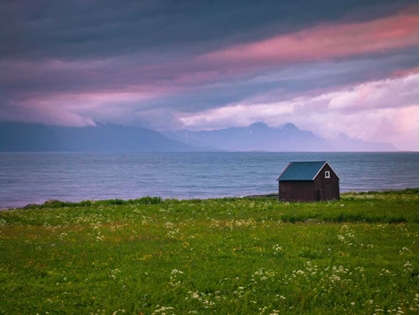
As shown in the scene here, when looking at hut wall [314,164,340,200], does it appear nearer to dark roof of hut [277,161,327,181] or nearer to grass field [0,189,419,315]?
dark roof of hut [277,161,327,181]

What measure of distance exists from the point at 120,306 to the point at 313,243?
44.2 ft

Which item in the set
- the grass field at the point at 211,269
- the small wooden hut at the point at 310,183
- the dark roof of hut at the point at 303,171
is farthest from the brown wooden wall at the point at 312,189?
the grass field at the point at 211,269

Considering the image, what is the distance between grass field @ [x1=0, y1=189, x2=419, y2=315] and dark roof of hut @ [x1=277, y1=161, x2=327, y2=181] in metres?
29.1

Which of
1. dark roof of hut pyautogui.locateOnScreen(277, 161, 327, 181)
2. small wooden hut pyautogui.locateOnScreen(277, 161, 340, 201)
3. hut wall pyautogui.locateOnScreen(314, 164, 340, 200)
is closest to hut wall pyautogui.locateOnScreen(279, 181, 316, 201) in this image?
small wooden hut pyautogui.locateOnScreen(277, 161, 340, 201)

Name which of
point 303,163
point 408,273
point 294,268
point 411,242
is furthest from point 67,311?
point 303,163

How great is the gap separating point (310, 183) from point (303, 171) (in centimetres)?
274

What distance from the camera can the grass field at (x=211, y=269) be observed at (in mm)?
15953

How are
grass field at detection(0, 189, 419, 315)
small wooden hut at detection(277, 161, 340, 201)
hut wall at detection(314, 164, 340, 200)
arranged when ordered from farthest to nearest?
1. hut wall at detection(314, 164, 340, 200)
2. small wooden hut at detection(277, 161, 340, 201)
3. grass field at detection(0, 189, 419, 315)

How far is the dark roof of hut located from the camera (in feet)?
213

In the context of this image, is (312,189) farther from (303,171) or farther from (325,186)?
(303,171)

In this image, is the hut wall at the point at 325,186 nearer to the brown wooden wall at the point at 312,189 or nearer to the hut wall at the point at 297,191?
the brown wooden wall at the point at 312,189

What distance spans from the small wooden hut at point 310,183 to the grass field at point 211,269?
2880 centimetres

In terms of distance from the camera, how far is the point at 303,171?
6656 cm

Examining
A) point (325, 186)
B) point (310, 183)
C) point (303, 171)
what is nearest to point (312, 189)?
point (310, 183)
